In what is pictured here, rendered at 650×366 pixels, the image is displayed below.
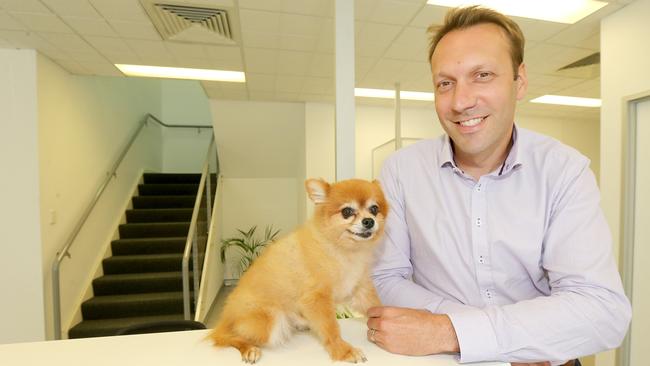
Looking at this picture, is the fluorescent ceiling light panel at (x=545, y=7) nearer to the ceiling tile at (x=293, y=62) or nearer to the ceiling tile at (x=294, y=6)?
the ceiling tile at (x=294, y=6)

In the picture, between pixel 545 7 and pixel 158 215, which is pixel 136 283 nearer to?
pixel 158 215

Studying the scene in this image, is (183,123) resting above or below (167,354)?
above

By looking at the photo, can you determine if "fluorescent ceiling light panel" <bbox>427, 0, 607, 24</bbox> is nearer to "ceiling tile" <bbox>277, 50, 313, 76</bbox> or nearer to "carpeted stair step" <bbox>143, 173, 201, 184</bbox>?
"ceiling tile" <bbox>277, 50, 313, 76</bbox>

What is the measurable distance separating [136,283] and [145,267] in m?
0.37

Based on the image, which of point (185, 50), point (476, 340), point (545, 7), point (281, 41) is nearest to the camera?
point (476, 340)

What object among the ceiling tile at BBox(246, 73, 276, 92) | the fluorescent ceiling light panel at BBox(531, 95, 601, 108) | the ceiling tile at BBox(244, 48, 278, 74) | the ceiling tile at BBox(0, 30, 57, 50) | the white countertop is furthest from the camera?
the fluorescent ceiling light panel at BBox(531, 95, 601, 108)

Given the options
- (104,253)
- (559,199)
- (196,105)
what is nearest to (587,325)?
(559,199)

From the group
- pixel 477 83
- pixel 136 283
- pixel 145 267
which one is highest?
pixel 477 83

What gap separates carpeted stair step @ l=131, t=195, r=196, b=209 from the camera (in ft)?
22.2

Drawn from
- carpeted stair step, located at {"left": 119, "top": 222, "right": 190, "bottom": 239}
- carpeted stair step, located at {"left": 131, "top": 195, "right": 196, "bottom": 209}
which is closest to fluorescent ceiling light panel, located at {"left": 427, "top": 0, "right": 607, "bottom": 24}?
carpeted stair step, located at {"left": 119, "top": 222, "right": 190, "bottom": 239}

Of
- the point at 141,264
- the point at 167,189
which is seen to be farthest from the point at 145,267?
the point at 167,189

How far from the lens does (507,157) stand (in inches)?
48.4

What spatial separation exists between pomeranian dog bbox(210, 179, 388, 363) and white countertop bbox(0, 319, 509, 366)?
0.11 feet

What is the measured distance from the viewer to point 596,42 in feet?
12.2
